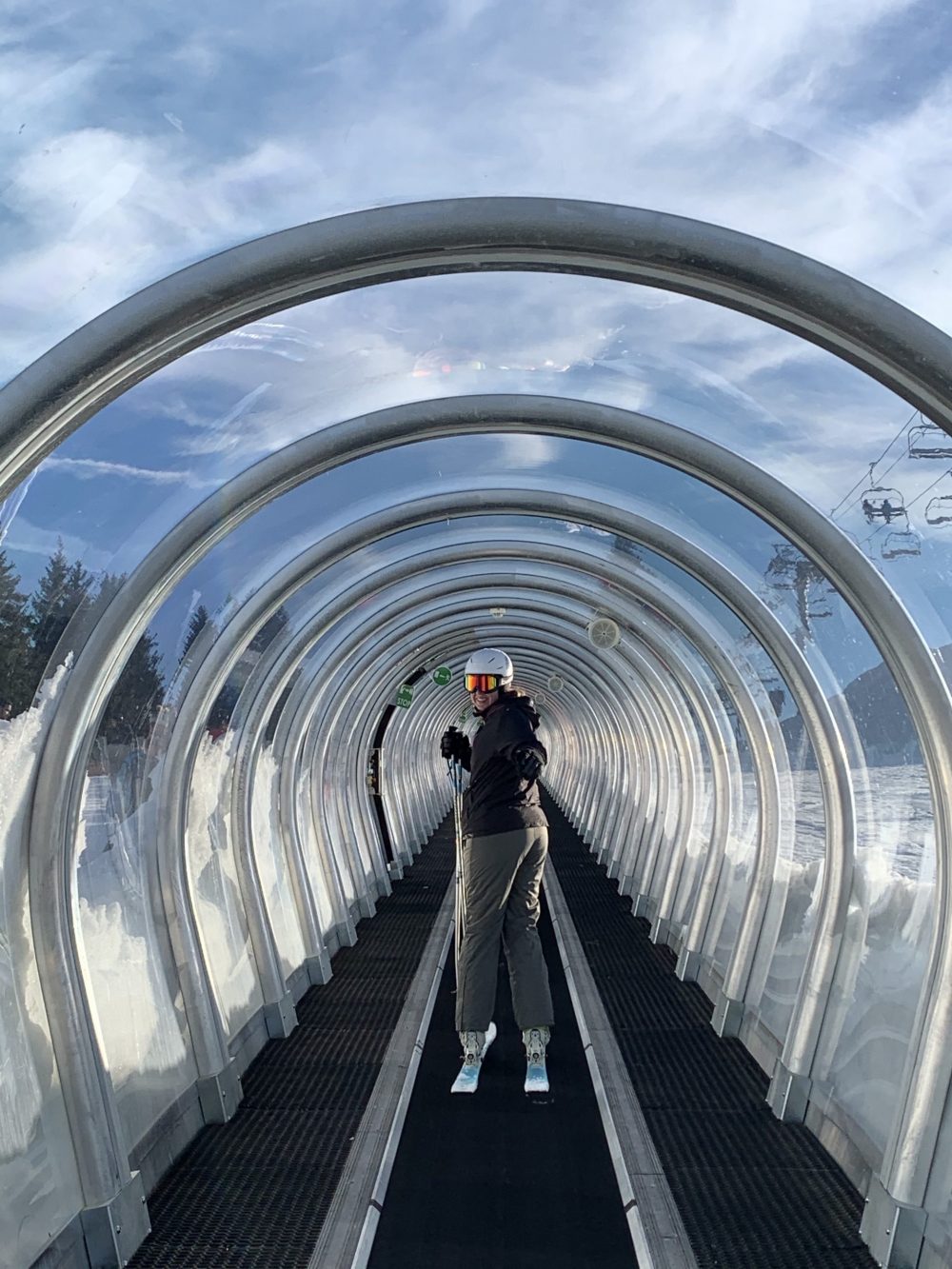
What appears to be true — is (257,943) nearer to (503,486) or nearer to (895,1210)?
(503,486)

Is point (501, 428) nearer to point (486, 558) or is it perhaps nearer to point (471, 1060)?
point (471, 1060)

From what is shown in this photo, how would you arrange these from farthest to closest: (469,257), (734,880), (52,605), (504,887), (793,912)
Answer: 1. (734,880)
2. (793,912)
3. (504,887)
4. (52,605)
5. (469,257)

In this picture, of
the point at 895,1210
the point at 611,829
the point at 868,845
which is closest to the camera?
the point at 895,1210

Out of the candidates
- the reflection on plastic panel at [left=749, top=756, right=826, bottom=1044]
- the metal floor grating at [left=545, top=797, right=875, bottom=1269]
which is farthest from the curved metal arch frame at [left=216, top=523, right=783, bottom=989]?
the metal floor grating at [left=545, top=797, right=875, bottom=1269]

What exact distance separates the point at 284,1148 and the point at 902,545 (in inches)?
161

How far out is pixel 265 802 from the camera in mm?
10148

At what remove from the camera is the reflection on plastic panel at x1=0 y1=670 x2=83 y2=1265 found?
4.37 meters

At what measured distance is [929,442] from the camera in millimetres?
4656

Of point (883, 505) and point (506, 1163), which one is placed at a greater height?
point (883, 505)

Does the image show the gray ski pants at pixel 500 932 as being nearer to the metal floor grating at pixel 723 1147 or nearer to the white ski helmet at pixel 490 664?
the metal floor grating at pixel 723 1147

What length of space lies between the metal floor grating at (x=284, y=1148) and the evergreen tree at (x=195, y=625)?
259 centimetres

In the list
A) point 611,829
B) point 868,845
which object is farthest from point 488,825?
point 611,829

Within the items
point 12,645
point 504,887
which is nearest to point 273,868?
point 504,887

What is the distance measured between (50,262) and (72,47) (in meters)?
0.61
